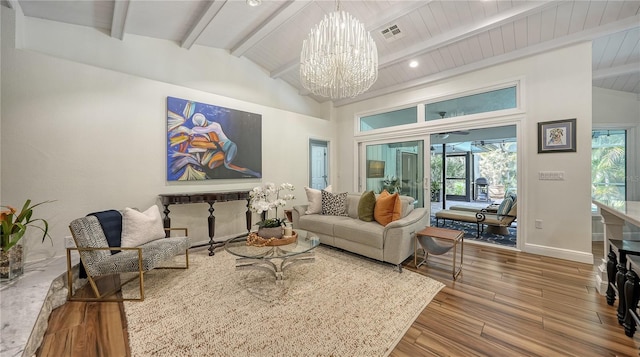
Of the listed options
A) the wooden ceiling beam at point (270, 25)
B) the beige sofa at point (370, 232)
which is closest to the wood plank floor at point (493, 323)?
the beige sofa at point (370, 232)

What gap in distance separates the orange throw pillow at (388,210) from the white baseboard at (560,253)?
205cm

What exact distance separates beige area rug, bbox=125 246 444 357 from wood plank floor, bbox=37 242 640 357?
0.42ft

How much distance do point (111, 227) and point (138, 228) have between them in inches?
9.6

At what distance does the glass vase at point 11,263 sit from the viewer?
6.88ft

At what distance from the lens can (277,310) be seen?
208 centimetres

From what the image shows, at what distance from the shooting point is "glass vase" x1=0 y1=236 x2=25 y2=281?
210cm

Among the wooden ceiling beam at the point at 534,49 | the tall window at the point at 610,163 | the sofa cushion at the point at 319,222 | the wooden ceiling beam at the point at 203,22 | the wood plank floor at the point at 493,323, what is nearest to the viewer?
the wood plank floor at the point at 493,323

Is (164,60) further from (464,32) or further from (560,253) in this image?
(560,253)

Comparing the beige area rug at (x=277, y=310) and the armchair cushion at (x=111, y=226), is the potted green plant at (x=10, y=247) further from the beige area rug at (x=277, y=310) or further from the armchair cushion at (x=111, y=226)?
the beige area rug at (x=277, y=310)

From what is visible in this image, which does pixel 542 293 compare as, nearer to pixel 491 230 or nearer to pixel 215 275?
pixel 491 230

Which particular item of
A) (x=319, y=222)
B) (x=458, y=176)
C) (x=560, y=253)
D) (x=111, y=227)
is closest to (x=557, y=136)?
(x=560, y=253)

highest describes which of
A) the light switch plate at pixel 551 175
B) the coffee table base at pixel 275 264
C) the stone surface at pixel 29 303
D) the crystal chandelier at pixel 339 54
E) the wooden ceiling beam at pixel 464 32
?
the wooden ceiling beam at pixel 464 32

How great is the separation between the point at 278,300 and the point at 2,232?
8.11ft

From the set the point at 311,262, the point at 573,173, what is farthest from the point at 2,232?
the point at 573,173
